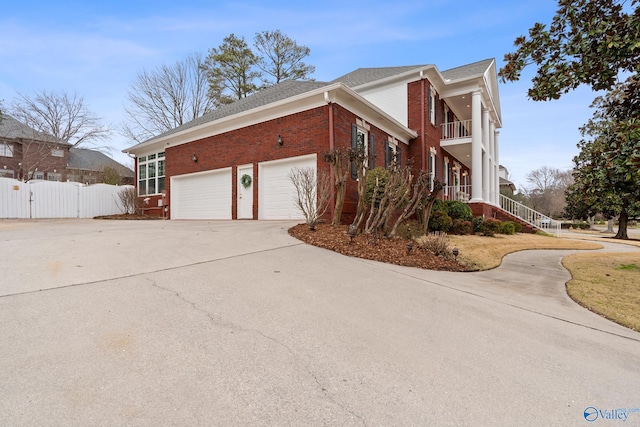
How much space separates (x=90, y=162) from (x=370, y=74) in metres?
31.0

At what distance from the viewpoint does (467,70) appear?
679 inches

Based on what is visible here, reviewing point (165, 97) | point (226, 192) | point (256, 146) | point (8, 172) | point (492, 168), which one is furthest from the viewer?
point (8, 172)

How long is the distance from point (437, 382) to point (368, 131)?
10654mm

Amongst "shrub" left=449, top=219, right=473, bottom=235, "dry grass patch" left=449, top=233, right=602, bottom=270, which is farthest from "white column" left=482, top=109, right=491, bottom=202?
"dry grass patch" left=449, top=233, right=602, bottom=270

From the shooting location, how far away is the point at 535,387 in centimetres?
233

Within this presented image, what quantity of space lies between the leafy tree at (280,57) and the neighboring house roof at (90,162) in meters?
17.2

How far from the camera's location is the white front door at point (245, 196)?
39.9ft

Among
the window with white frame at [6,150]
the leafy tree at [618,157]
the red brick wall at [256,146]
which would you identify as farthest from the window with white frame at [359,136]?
the window with white frame at [6,150]

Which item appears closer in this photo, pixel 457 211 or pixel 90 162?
pixel 457 211

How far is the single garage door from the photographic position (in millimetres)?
13266

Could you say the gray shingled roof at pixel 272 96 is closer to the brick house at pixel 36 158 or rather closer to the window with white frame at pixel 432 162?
the window with white frame at pixel 432 162

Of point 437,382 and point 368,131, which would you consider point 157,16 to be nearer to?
point 368,131

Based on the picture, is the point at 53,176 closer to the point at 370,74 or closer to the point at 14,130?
the point at 14,130

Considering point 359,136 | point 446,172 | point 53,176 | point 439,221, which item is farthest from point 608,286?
point 53,176
